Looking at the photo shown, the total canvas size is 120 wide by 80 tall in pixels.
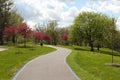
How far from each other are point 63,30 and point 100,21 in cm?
6780

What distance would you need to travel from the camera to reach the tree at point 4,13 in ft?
276

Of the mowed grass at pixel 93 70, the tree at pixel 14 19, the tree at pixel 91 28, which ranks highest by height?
the tree at pixel 14 19

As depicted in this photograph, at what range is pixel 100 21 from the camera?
79.1 meters

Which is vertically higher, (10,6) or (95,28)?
(10,6)

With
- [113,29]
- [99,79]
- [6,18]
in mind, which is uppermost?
[6,18]

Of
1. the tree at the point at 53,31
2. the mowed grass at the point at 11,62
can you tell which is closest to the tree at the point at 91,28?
the mowed grass at the point at 11,62

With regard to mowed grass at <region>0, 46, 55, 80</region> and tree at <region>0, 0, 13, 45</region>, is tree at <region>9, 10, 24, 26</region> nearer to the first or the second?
tree at <region>0, 0, 13, 45</region>

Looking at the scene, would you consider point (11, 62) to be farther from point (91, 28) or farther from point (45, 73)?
point (91, 28)

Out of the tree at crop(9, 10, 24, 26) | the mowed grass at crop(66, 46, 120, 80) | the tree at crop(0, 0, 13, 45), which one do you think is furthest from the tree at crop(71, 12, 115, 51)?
the mowed grass at crop(66, 46, 120, 80)

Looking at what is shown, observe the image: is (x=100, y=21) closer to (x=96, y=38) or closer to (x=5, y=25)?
(x=96, y=38)

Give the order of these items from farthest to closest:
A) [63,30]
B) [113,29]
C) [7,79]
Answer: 1. [63,30]
2. [113,29]
3. [7,79]

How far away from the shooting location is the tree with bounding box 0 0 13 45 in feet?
276

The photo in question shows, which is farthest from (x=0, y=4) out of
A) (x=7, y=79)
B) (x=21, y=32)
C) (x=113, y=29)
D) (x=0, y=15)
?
(x=7, y=79)

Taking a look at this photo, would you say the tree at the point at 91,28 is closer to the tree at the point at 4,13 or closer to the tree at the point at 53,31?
the tree at the point at 4,13
